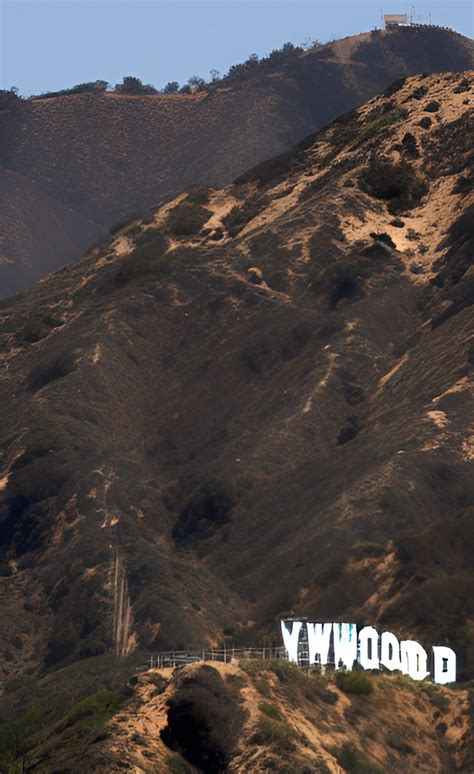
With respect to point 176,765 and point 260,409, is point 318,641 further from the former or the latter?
point 260,409

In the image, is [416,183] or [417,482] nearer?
[417,482]

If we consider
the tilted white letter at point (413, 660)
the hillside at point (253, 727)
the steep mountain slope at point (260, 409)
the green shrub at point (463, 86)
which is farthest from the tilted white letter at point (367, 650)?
the green shrub at point (463, 86)

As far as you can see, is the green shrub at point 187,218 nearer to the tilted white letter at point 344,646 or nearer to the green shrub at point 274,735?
the tilted white letter at point 344,646

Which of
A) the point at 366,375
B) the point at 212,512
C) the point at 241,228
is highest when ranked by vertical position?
the point at 241,228

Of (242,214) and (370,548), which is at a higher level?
(242,214)

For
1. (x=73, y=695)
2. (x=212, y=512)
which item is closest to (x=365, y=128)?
(x=212, y=512)

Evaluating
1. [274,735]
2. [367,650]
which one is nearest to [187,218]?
[367,650]

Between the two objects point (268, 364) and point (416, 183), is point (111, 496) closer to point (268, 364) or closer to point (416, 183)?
point (268, 364)
